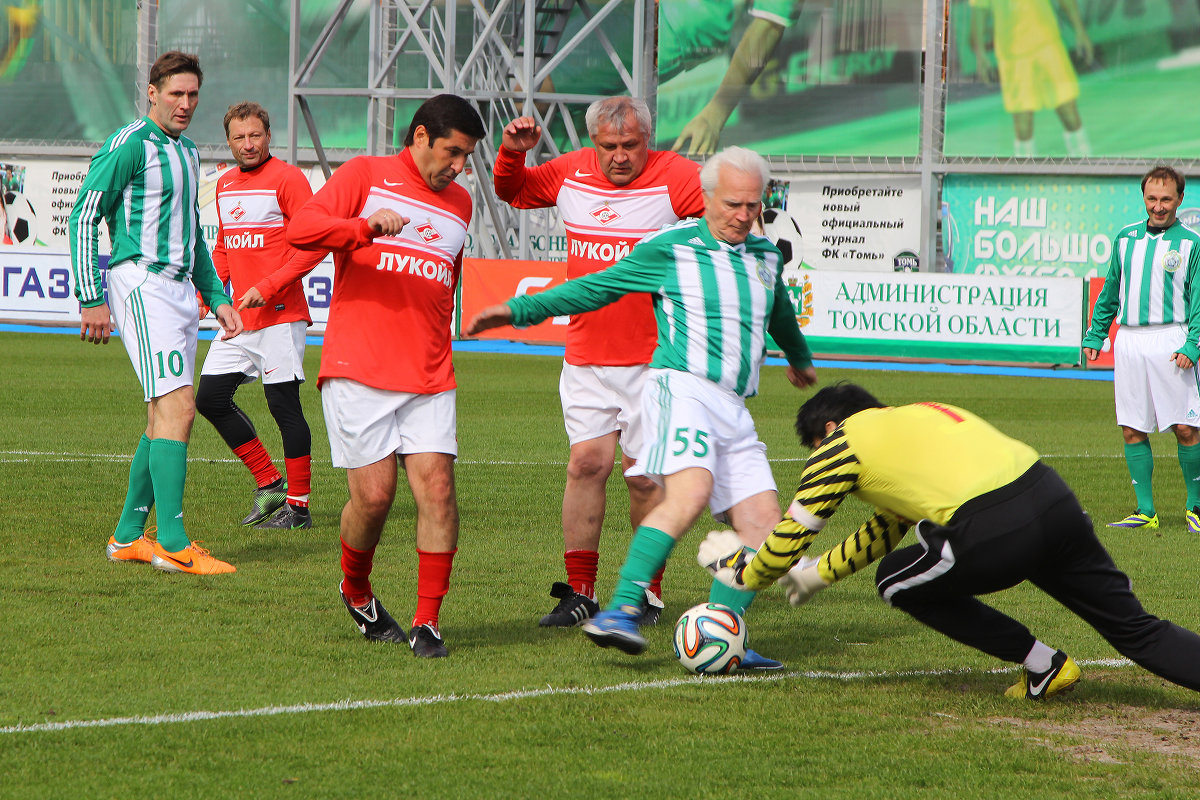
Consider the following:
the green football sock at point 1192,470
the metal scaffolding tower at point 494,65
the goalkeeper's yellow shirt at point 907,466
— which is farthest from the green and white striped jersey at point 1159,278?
the metal scaffolding tower at point 494,65

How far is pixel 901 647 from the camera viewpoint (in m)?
5.64

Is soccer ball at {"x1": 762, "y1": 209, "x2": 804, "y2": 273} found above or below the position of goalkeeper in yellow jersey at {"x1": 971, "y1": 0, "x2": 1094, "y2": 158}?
below

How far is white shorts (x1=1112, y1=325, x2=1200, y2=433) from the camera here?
9062mm

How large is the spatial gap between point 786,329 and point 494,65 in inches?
914

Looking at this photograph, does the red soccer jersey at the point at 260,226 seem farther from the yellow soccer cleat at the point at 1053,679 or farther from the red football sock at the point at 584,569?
the yellow soccer cleat at the point at 1053,679

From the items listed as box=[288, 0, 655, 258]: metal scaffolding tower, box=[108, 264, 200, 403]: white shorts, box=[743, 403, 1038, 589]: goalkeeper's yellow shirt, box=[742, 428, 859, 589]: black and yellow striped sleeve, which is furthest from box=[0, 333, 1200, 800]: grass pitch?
box=[288, 0, 655, 258]: metal scaffolding tower


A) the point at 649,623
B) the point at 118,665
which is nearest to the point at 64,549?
the point at 118,665

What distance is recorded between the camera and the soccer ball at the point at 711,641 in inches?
199

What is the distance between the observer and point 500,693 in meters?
4.76

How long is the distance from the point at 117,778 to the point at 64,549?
12.1 ft

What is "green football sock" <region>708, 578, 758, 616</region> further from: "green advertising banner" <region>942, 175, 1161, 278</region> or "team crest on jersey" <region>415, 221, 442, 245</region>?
"green advertising banner" <region>942, 175, 1161, 278</region>

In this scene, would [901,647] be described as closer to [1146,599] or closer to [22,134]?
[1146,599]

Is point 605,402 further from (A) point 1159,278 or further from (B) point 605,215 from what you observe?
(A) point 1159,278

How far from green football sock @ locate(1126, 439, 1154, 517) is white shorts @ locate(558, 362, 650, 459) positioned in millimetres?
4155
